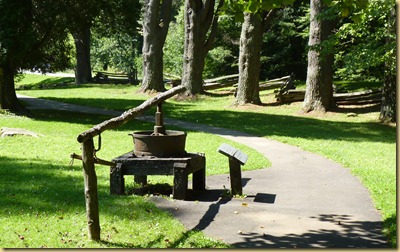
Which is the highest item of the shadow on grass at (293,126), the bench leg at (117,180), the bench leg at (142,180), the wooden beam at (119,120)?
the wooden beam at (119,120)

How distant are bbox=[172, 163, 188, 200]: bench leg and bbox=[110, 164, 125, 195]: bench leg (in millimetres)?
918

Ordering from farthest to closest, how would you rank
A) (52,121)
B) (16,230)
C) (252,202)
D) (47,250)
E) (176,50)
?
(176,50), (52,121), (252,202), (16,230), (47,250)

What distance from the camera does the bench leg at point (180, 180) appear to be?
9.93 m

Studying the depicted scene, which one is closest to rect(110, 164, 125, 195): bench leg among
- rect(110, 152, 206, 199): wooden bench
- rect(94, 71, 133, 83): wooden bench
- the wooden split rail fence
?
rect(110, 152, 206, 199): wooden bench

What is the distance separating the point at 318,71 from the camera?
26.8 metres

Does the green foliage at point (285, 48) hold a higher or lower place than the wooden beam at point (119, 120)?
higher

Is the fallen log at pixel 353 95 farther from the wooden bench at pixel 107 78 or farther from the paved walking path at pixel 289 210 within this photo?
the wooden bench at pixel 107 78

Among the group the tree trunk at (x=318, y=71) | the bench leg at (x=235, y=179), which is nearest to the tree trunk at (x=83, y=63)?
the tree trunk at (x=318, y=71)

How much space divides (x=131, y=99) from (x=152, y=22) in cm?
599

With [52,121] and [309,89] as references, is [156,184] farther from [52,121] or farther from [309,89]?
[309,89]

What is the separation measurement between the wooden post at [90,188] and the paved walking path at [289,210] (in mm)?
1346

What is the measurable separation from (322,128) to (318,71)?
475 cm

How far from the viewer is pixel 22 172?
12.8 m

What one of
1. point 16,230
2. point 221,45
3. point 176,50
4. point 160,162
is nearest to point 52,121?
point 160,162
